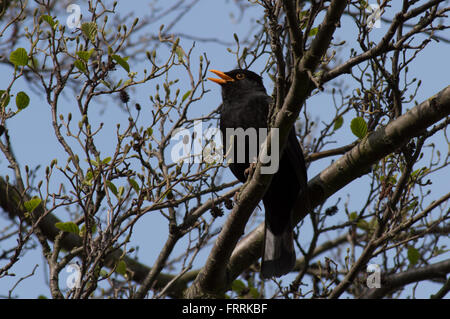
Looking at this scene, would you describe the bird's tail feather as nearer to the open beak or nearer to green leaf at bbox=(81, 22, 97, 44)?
the open beak

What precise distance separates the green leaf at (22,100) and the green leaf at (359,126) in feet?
7.34

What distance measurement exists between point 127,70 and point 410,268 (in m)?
3.18

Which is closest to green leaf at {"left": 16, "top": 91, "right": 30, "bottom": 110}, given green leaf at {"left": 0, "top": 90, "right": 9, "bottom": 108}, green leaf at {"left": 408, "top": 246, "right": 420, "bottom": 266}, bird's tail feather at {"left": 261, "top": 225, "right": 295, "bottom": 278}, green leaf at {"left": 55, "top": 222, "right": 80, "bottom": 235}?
green leaf at {"left": 0, "top": 90, "right": 9, "bottom": 108}

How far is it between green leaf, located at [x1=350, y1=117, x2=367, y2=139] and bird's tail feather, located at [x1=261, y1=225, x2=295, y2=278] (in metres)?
1.10

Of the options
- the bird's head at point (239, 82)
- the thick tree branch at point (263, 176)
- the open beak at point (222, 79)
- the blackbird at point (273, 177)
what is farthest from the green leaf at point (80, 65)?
the open beak at point (222, 79)

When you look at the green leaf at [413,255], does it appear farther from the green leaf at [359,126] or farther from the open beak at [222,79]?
the open beak at [222,79]

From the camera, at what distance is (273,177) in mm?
4852

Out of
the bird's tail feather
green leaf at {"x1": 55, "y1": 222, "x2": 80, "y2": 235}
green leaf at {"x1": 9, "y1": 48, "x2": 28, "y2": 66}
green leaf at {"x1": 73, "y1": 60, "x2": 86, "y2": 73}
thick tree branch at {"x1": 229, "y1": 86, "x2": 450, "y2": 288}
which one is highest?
green leaf at {"x1": 9, "y1": 48, "x2": 28, "y2": 66}

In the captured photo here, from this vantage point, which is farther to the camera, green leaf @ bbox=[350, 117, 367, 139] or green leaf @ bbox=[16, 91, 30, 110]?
green leaf @ bbox=[350, 117, 367, 139]

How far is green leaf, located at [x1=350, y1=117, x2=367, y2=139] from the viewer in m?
4.08

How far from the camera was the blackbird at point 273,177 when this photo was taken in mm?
4832
